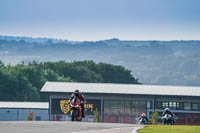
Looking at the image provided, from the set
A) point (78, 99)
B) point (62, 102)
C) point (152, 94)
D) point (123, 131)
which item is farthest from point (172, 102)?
point (123, 131)

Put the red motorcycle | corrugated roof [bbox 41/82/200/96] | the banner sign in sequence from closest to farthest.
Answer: the red motorcycle
the banner sign
corrugated roof [bbox 41/82/200/96]

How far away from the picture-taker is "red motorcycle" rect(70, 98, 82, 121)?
146 ft

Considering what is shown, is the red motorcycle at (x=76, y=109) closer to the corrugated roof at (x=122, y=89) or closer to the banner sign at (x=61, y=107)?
the banner sign at (x=61, y=107)

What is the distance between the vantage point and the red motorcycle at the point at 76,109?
44438 millimetres

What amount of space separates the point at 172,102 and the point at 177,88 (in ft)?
14.6

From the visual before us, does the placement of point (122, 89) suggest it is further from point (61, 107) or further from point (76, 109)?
point (76, 109)

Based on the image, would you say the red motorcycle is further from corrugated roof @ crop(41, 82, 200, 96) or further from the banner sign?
corrugated roof @ crop(41, 82, 200, 96)

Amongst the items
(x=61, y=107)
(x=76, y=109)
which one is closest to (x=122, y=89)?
(x=61, y=107)

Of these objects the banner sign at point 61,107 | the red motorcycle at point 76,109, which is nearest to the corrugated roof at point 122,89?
the banner sign at point 61,107

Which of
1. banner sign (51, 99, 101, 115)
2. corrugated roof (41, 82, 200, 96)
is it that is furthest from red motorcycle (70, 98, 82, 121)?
corrugated roof (41, 82, 200, 96)

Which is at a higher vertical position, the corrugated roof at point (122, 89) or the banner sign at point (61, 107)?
the corrugated roof at point (122, 89)

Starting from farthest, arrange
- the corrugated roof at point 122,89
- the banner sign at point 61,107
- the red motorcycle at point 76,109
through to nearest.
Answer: the corrugated roof at point 122,89
the banner sign at point 61,107
the red motorcycle at point 76,109

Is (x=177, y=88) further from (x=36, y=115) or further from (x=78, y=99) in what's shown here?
(x=78, y=99)

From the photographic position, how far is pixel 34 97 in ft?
540
